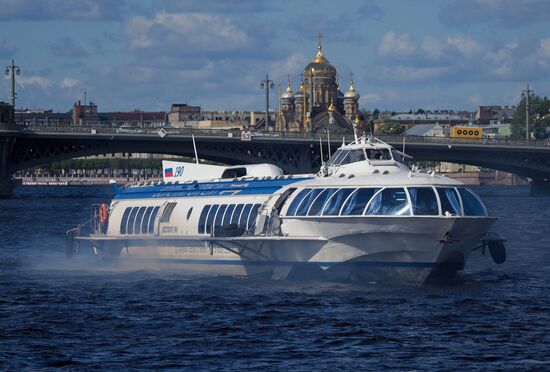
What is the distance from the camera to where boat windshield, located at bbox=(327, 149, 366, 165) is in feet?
153

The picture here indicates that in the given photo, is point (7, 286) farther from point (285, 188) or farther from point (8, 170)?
point (8, 170)

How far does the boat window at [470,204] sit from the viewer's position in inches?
1668

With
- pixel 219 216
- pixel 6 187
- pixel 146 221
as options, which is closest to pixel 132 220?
pixel 146 221

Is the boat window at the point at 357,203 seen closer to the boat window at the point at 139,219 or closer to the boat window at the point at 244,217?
the boat window at the point at 244,217

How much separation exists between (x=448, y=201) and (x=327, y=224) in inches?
139

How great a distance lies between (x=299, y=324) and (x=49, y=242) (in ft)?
124

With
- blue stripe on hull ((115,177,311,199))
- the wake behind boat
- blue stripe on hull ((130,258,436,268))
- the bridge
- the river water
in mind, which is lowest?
the river water

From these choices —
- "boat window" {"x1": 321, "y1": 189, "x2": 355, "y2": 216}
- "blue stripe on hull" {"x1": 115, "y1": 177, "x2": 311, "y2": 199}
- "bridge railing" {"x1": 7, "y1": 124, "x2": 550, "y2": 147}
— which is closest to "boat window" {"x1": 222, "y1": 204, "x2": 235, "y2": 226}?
"blue stripe on hull" {"x1": 115, "y1": 177, "x2": 311, "y2": 199}

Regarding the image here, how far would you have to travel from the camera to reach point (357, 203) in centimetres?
4206

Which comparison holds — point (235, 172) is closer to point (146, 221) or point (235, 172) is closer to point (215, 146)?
point (146, 221)

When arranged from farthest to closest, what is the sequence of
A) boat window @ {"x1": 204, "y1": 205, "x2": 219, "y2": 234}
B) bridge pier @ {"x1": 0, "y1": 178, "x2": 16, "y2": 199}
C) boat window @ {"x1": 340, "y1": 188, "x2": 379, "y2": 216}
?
1. bridge pier @ {"x1": 0, "y1": 178, "x2": 16, "y2": 199}
2. boat window @ {"x1": 204, "y1": 205, "x2": 219, "y2": 234}
3. boat window @ {"x1": 340, "y1": 188, "x2": 379, "y2": 216}

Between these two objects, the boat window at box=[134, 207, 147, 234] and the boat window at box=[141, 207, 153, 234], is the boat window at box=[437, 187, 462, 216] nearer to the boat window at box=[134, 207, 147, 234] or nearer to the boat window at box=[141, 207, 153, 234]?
the boat window at box=[141, 207, 153, 234]

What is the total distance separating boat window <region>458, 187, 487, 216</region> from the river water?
2296mm

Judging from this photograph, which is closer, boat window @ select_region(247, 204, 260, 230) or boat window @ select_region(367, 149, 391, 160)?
boat window @ select_region(247, 204, 260, 230)
